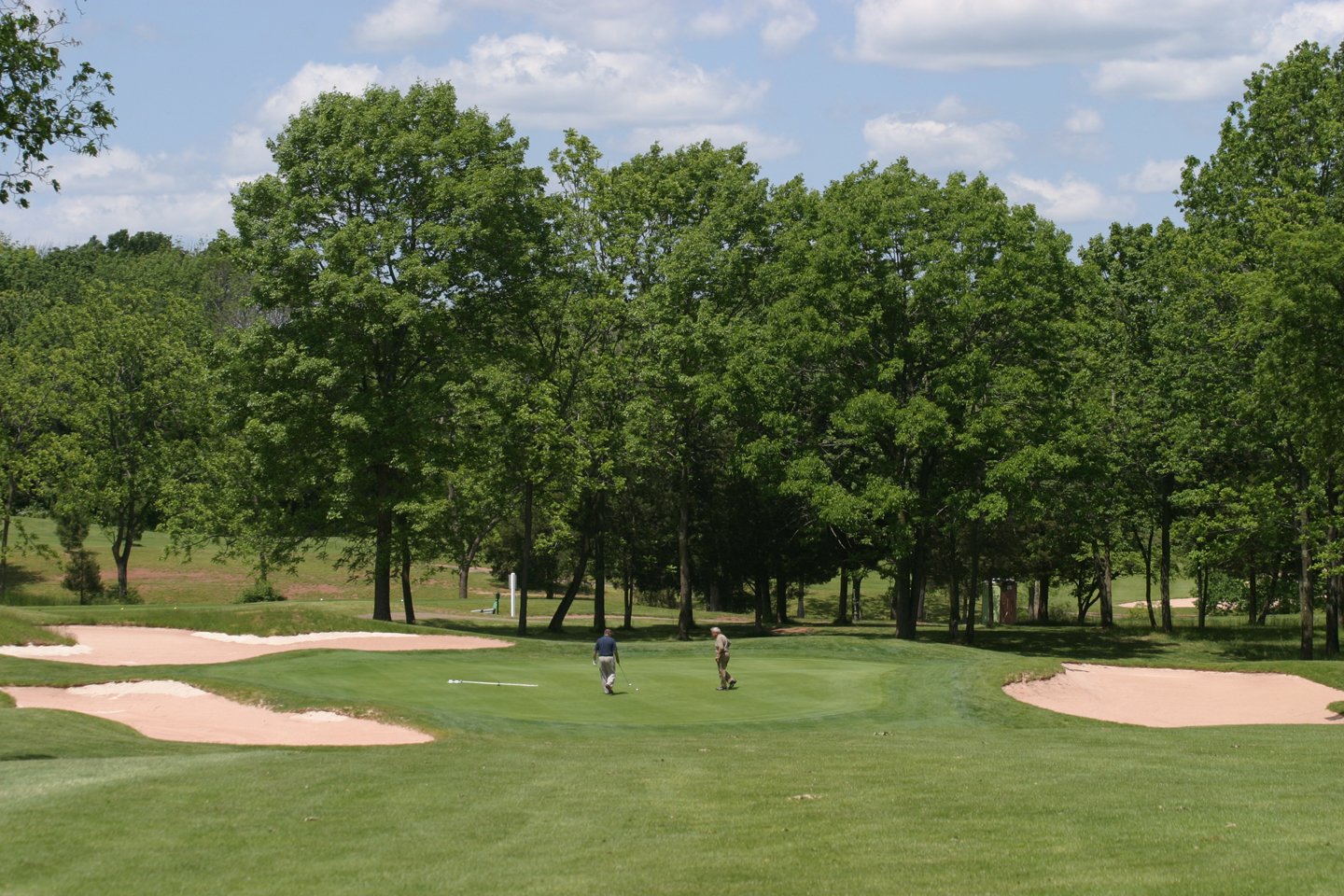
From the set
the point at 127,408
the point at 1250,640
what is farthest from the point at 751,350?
the point at 127,408

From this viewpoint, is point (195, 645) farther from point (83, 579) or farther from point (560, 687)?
point (83, 579)

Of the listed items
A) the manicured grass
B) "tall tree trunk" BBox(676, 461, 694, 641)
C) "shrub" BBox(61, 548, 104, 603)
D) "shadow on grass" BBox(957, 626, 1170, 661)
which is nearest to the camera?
the manicured grass

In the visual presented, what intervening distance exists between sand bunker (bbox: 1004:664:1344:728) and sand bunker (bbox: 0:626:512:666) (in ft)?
58.9

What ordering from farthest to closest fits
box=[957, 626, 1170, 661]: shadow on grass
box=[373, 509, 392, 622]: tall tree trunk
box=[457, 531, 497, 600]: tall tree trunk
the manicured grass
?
box=[457, 531, 497, 600]: tall tree trunk
box=[957, 626, 1170, 661]: shadow on grass
box=[373, 509, 392, 622]: tall tree trunk
the manicured grass

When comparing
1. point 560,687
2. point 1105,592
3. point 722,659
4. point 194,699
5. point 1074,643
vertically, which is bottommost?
point 1074,643

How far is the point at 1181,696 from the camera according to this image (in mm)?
33438

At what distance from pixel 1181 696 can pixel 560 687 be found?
1580 centimetres

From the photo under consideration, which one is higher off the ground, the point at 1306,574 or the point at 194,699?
the point at 1306,574

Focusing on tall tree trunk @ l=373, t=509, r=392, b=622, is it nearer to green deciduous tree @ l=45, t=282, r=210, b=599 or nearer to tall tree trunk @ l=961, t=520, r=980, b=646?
green deciduous tree @ l=45, t=282, r=210, b=599

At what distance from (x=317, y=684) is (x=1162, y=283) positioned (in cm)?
4196

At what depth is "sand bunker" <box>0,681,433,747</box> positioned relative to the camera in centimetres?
2541

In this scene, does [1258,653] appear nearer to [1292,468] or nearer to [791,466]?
[1292,468]

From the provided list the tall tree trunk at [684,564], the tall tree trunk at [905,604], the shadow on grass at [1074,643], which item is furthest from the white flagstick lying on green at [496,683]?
the tall tree trunk at [684,564]

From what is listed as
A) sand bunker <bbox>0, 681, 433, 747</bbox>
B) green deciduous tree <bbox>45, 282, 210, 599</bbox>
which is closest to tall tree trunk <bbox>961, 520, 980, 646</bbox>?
sand bunker <bbox>0, 681, 433, 747</bbox>
